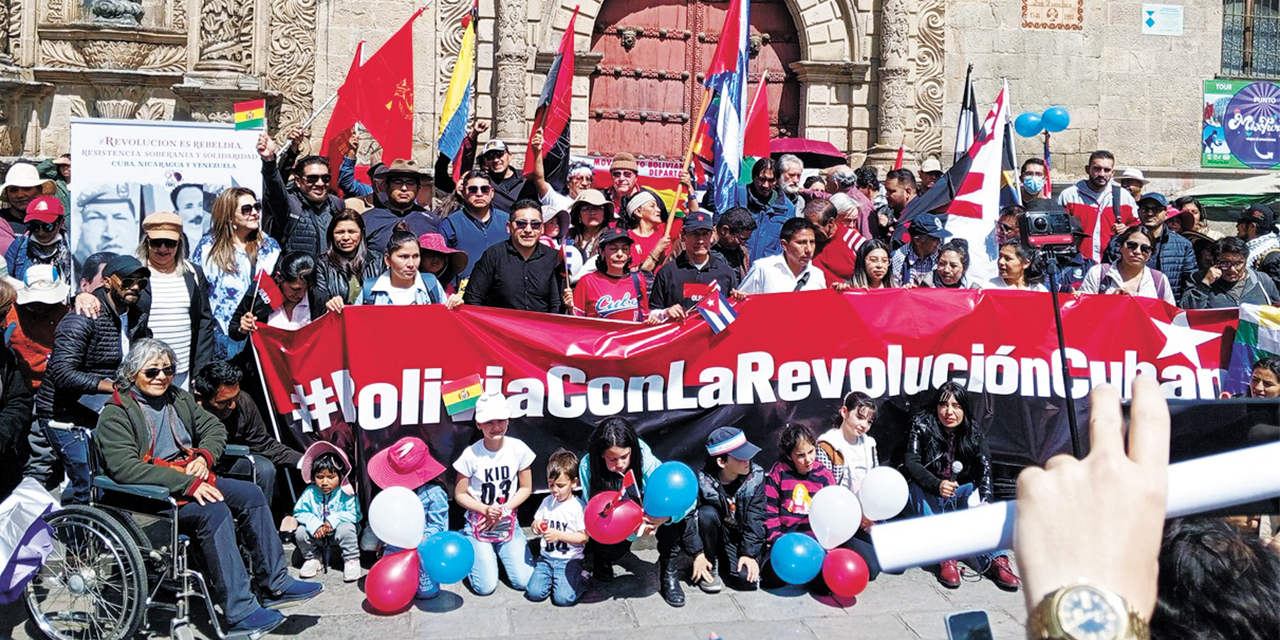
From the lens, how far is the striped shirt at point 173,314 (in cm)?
671

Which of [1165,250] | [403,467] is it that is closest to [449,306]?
[403,467]

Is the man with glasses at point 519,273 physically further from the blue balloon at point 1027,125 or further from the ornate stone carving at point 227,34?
the blue balloon at point 1027,125

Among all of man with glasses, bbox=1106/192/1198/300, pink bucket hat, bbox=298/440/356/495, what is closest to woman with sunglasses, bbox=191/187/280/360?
pink bucket hat, bbox=298/440/356/495

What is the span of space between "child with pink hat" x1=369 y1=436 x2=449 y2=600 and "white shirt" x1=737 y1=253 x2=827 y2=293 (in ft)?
7.47

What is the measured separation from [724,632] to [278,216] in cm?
442

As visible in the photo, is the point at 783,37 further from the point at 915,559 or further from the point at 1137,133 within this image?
the point at 915,559

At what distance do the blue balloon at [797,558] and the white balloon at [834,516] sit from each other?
0.07 metres

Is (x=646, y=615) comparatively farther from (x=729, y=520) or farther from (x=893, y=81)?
(x=893, y=81)

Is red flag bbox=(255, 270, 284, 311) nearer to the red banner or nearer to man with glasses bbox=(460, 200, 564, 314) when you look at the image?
the red banner

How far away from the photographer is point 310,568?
639 cm

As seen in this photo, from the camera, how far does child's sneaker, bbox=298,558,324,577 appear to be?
6367 mm

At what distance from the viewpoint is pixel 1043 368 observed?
7273 millimetres

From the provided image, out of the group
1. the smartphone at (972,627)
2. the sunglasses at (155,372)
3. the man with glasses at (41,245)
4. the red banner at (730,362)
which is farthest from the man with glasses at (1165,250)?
the smartphone at (972,627)

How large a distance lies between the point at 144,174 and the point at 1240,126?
13756 millimetres
